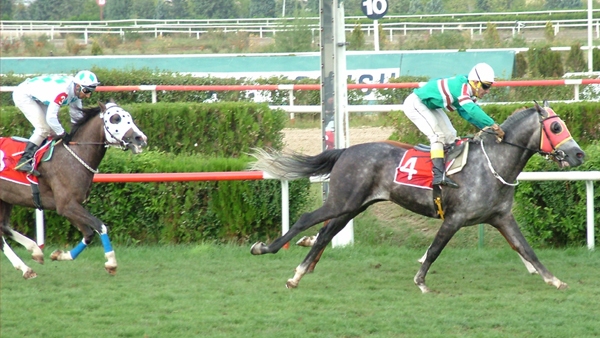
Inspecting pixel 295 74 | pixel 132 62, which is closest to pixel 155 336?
pixel 295 74

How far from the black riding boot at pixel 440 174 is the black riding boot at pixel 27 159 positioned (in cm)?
320

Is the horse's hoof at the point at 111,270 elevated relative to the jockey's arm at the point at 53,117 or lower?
lower

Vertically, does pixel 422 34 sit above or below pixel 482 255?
above

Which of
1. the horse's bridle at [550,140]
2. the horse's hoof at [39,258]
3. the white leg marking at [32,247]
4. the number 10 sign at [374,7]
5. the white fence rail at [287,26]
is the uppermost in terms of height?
the number 10 sign at [374,7]

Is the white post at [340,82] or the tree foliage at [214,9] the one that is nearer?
the white post at [340,82]

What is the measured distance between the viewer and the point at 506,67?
59.9ft

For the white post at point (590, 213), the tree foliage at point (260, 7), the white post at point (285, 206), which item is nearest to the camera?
the white post at point (590, 213)

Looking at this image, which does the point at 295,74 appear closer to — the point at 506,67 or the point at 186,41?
the point at 506,67

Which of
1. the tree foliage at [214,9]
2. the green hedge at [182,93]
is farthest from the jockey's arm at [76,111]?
the tree foliage at [214,9]

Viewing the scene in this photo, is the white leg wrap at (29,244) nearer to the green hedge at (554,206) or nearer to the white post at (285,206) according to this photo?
the white post at (285,206)

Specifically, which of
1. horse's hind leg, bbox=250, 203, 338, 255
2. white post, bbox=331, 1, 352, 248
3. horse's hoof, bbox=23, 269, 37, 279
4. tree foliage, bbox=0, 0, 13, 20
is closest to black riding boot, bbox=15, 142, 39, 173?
horse's hoof, bbox=23, 269, 37, 279

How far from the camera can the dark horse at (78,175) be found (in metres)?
7.00

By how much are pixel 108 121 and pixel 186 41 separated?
19.0 meters

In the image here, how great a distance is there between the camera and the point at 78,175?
23.3ft
